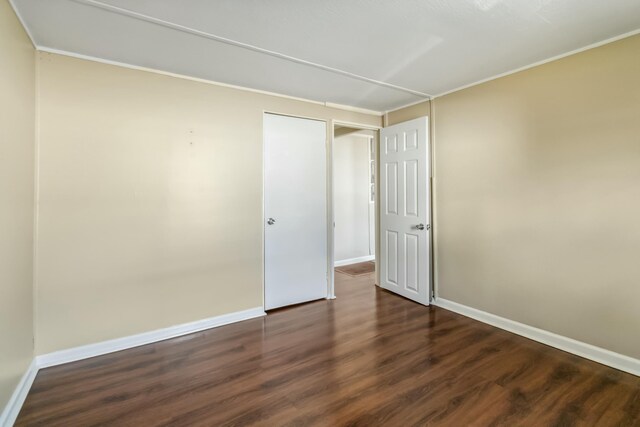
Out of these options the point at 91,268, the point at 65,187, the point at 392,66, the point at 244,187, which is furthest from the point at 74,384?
the point at 392,66

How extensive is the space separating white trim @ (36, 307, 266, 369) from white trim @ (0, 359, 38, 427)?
124mm

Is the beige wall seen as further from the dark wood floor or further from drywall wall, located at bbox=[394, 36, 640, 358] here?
drywall wall, located at bbox=[394, 36, 640, 358]

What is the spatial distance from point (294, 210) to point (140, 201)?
59.5 inches

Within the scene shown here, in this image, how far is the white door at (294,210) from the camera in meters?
3.29

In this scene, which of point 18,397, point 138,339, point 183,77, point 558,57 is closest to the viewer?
point 18,397

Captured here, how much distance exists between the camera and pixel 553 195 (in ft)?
8.14

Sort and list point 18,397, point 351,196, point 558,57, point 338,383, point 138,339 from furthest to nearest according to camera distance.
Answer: point 351,196, point 138,339, point 558,57, point 338,383, point 18,397

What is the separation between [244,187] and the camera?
3.09 m

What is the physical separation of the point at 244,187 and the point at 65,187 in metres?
1.41

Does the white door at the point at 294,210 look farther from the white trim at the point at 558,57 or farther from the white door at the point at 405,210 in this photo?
the white trim at the point at 558,57

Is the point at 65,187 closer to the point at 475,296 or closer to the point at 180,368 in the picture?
the point at 180,368

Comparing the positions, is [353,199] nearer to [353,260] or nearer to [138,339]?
[353,260]

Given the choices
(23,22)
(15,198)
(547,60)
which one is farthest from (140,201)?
(547,60)

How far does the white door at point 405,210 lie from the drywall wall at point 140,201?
1578 mm
